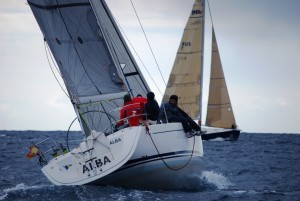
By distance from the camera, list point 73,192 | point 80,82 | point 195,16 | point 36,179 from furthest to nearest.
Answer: point 195,16 → point 36,179 → point 80,82 → point 73,192

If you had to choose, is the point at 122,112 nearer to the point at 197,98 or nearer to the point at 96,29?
the point at 96,29

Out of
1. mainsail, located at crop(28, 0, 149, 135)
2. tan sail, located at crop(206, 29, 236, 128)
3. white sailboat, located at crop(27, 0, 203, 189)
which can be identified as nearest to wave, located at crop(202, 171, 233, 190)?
white sailboat, located at crop(27, 0, 203, 189)

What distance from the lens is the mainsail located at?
48.6ft

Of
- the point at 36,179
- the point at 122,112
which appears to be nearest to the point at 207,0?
the point at 36,179

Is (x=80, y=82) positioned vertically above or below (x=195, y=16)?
below

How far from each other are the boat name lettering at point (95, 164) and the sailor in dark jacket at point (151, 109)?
1.22m

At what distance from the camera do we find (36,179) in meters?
17.3

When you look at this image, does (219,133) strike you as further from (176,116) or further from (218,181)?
(176,116)

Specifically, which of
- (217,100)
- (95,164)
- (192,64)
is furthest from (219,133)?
(95,164)

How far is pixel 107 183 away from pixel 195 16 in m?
21.7

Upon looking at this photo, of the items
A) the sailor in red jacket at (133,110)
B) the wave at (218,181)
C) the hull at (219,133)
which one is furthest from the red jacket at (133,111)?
the hull at (219,133)

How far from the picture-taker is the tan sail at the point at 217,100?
37844 mm

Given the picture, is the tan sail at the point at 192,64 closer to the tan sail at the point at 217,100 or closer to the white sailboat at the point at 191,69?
the white sailboat at the point at 191,69

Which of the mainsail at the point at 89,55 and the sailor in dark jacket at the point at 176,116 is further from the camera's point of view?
the mainsail at the point at 89,55
